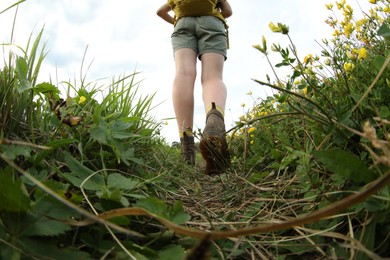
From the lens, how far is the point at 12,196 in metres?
0.66

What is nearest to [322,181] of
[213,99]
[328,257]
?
[328,257]

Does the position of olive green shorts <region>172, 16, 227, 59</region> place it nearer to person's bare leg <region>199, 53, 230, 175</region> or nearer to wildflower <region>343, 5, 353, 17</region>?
person's bare leg <region>199, 53, 230, 175</region>

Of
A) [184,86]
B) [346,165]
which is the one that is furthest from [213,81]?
[346,165]

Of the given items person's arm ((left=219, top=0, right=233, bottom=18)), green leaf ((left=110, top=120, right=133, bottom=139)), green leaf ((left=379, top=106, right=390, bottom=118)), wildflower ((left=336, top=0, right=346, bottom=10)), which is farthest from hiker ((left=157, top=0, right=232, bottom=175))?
green leaf ((left=379, top=106, right=390, bottom=118))

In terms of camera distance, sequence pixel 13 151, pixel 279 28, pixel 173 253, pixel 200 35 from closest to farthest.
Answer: pixel 173 253 → pixel 13 151 → pixel 279 28 → pixel 200 35

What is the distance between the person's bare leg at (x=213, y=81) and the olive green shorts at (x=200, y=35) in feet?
0.21

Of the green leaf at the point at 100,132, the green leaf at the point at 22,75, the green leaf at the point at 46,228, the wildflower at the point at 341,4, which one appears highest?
the wildflower at the point at 341,4

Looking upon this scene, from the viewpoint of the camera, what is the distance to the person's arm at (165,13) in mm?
3277

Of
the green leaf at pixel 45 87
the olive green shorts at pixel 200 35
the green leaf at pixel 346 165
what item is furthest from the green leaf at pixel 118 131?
the olive green shorts at pixel 200 35

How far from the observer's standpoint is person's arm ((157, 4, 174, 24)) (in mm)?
3277

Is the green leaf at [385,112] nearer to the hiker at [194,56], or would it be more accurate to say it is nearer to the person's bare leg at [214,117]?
the person's bare leg at [214,117]

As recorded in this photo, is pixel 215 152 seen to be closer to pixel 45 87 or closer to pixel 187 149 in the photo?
pixel 187 149

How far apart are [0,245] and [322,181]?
0.85 m

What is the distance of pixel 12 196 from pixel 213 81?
2.11 m
